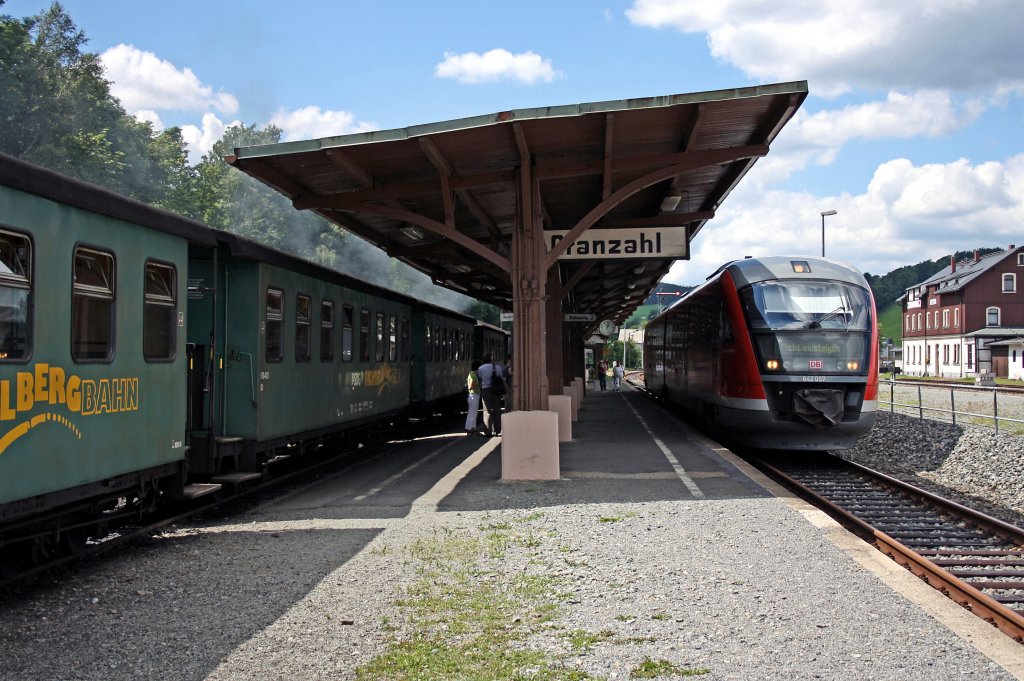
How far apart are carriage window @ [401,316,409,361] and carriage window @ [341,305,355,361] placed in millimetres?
3763

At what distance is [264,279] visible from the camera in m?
10.5

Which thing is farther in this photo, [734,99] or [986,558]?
[734,99]

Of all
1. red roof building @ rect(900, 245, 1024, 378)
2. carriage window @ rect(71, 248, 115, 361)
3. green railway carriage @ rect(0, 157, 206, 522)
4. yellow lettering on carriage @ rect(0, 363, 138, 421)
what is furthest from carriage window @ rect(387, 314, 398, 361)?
red roof building @ rect(900, 245, 1024, 378)

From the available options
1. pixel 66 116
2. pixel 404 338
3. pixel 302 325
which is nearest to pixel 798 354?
pixel 302 325

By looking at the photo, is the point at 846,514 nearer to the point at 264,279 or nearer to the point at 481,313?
the point at 264,279

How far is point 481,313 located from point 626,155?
6161 centimetres

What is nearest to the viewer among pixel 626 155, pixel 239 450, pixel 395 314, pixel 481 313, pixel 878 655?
pixel 878 655

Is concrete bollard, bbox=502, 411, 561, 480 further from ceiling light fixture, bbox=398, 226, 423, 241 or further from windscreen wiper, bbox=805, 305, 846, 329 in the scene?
ceiling light fixture, bbox=398, 226, 423, 241

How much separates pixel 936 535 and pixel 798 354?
4.53 meters

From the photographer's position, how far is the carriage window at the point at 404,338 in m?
18.1

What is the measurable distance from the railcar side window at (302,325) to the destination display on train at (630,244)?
14.3 feet

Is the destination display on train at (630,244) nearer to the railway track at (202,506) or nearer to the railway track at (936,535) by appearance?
the railway track at (936,535)

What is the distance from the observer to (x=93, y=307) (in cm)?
687

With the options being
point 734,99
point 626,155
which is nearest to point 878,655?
point 734,99
